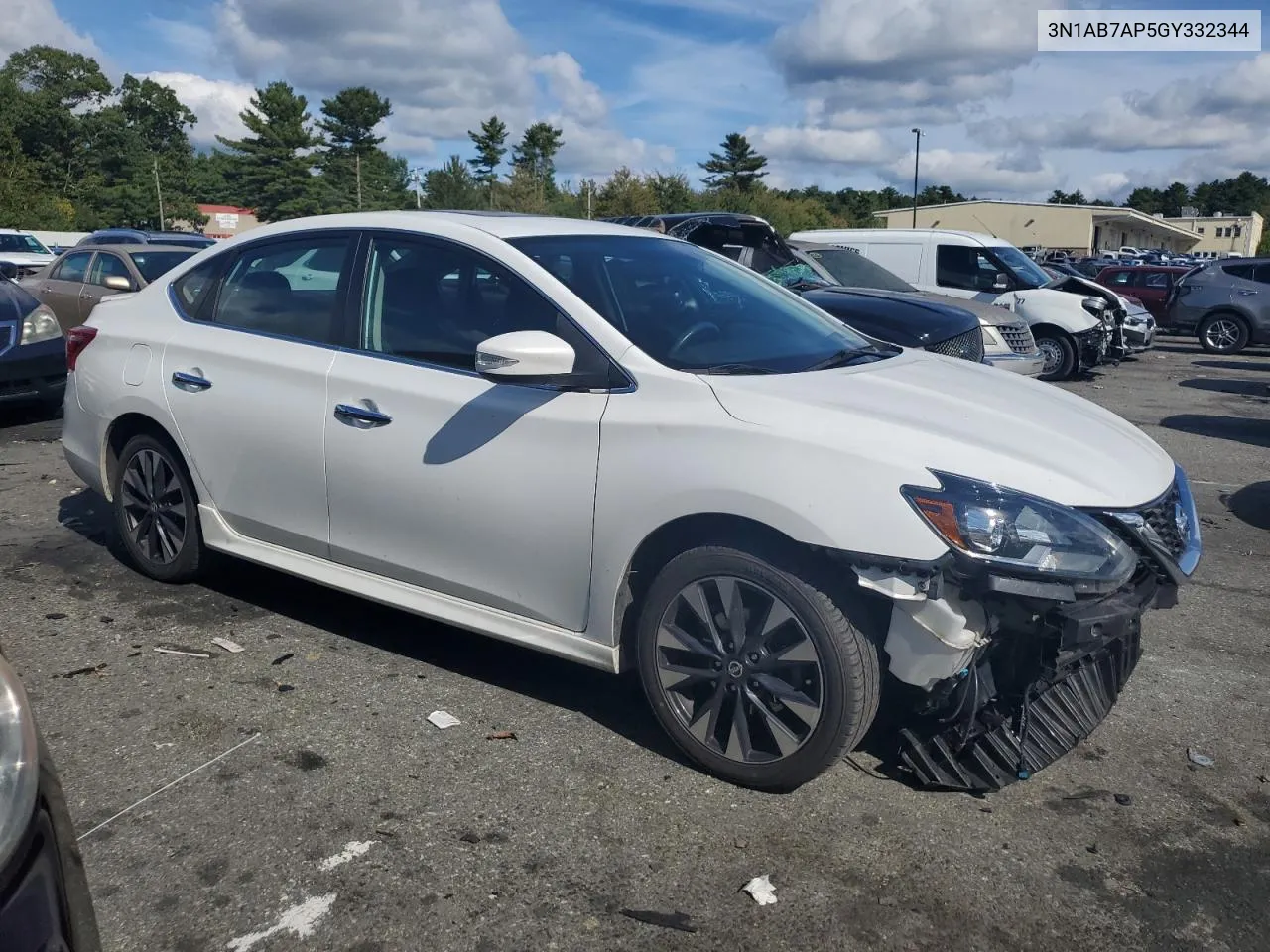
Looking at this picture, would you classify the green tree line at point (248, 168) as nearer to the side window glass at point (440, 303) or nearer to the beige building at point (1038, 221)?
the beige building at point (1038, 221)

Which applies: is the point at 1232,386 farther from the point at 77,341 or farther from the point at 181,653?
the point at 181,653

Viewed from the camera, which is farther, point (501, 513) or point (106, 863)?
point (501, 513)

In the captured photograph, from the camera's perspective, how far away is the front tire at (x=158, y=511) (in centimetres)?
480

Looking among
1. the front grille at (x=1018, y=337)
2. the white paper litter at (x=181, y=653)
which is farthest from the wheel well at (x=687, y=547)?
the front grille at (x=1018, y=337)

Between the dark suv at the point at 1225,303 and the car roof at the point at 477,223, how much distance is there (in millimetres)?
18145

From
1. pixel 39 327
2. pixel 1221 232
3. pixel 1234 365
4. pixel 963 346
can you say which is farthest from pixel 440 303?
pixel 1221 232

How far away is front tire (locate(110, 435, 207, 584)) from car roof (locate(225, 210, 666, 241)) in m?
1.12

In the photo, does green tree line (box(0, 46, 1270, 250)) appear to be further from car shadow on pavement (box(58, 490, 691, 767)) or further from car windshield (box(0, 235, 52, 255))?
car shadow on pavement (box(58, 490, 691, 767))

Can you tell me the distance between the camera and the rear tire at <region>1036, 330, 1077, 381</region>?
48.4 ft

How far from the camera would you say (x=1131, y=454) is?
3527mm

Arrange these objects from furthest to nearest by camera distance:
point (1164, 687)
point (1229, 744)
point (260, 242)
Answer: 1. point (260, 242)
2. point (1164, 687)
3. point (1229, 744)

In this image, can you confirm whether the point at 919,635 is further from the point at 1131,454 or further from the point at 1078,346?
the point at 1078,346

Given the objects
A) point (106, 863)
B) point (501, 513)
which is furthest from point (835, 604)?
point (106, 863)

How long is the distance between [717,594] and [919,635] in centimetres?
61
